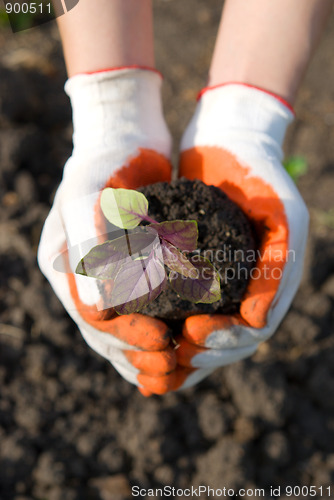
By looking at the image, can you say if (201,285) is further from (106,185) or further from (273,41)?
(273,41)

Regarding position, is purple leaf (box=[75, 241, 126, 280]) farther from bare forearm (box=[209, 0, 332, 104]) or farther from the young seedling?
bare forearm (box=[209, 0, 332, 104])

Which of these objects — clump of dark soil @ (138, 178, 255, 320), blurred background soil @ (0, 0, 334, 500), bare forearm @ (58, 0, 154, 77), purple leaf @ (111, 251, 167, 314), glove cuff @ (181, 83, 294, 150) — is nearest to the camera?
purple leaf @ (111, 251, 167, 314)

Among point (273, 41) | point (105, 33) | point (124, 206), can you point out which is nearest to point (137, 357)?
point (124, 206)

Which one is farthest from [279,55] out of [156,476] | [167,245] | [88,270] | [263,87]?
[156,476]

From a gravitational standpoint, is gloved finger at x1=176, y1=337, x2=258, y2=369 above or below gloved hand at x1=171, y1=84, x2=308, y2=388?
below

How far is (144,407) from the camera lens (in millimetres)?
2008

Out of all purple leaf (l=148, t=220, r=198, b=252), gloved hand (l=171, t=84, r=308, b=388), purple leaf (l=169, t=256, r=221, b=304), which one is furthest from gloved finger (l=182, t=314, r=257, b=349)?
purple leaf (l=148, t=220, r=198, b=252)

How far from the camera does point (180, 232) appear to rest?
1118 mm

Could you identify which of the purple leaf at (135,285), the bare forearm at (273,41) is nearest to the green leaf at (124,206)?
the purple leaf at (135,285)

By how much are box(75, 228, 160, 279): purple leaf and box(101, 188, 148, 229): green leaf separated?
0.14 feet

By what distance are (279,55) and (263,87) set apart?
122mm

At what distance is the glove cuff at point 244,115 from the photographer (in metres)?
1.64

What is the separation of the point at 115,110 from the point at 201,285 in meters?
0.83

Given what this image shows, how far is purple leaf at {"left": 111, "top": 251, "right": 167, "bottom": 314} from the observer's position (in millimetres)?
1099
